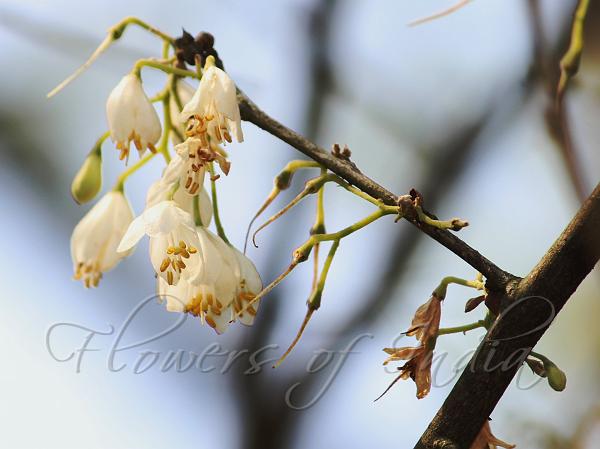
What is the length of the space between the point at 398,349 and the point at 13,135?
3.58 metres

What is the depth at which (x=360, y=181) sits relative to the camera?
4.54 ft

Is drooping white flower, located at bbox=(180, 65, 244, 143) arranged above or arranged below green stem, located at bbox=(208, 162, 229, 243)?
above

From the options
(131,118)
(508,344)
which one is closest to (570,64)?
(508,344)

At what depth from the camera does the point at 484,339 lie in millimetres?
1284

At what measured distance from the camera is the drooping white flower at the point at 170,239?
164 centimetres

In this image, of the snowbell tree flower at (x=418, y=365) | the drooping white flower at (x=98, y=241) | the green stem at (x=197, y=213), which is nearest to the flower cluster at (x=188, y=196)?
the green stem at (x=197, y=213)

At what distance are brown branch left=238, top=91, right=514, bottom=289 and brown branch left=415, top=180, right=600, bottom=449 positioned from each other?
0.20ft

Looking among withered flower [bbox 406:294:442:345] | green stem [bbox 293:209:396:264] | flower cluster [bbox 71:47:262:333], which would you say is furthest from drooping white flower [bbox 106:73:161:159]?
withered flower [bbox 406:294:442:345]

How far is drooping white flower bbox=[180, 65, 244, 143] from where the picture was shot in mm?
1541

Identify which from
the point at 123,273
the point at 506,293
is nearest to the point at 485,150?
the point at 123,273

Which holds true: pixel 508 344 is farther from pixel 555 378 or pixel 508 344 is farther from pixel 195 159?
pixel 195 159

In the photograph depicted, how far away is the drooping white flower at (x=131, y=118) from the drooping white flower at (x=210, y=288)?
196 mm

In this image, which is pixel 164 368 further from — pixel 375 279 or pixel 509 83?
pixel 509 83

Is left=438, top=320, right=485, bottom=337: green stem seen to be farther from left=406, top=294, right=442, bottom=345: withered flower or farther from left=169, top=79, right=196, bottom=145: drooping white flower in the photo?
left=169, top=79, right=196, bottom=145: drooping white flower
